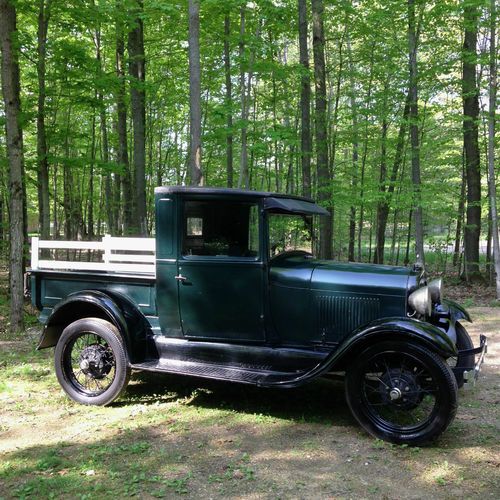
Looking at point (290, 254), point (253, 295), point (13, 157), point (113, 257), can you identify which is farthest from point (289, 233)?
point (13, 157)

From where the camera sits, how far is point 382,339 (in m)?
3.71

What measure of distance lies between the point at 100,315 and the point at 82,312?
9.2 inches

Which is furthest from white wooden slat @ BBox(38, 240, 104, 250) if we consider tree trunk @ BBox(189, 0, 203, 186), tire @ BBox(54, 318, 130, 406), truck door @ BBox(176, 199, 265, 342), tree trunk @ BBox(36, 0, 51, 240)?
tree trunk @ BBox(36, 0, 51, 240)

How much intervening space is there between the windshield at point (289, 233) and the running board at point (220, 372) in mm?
1045

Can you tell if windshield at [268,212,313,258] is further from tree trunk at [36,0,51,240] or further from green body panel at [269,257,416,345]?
tree trunk at [36,0,51,240]

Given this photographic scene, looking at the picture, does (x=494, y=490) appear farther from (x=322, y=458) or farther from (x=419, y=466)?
(x=322, y=458)

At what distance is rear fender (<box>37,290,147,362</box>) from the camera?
172 inches

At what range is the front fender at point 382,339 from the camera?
11.6ft

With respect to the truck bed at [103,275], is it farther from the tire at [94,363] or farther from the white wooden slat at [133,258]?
the tire at [94,363]

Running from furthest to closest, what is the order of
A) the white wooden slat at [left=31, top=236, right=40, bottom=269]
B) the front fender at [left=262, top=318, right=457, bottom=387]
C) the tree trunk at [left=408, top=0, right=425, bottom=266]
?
the tree trunk at [left=408, top=0, right=425, bottom=266] < the white wooden slat at [left=31, top=236, right=40, bottom=269] < the front fender at [left=262, top=318, right=457, bottom=387]

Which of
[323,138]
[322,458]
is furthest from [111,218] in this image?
[322,458]

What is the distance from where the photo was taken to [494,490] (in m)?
2.93

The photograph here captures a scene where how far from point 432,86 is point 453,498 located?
37.6ft

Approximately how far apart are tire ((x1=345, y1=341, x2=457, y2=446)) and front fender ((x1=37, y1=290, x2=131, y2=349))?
2.15 m
